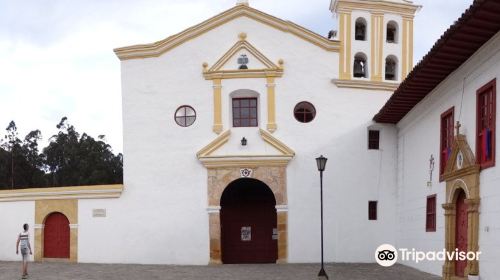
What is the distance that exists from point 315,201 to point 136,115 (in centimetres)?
581

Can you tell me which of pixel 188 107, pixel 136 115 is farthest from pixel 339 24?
pixel 136 115

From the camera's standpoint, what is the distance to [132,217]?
1900 centimetres

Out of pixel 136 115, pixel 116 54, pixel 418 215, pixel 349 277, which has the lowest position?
pixel 349 277

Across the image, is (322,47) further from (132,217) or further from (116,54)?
(132,217)

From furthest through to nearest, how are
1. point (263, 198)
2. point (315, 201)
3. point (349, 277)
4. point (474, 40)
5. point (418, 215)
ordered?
point (263, 198) → point (315, 201) → point (418, 215) → point (349, 277) → point (474, 40)

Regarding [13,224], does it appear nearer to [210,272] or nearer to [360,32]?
[210,272]

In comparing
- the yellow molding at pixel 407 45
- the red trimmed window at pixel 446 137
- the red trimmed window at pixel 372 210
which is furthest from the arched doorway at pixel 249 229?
the red trimmed window at pixel 446 137

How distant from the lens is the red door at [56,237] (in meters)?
19.7

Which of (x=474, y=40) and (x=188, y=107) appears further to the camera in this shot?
(x=188, y=107)

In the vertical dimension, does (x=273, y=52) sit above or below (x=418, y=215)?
above

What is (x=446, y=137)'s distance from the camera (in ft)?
45.7

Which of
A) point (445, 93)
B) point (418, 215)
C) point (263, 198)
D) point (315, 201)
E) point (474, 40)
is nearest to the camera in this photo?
point (474, 40)

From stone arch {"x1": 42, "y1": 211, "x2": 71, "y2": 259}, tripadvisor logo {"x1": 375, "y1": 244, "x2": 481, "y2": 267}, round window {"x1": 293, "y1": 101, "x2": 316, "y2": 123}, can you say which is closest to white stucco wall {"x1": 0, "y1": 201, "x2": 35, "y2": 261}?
stone arch {"x1": 42, "y1": 211, "x2": 71, "y2": 259}

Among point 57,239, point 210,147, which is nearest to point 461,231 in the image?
point 210,147
